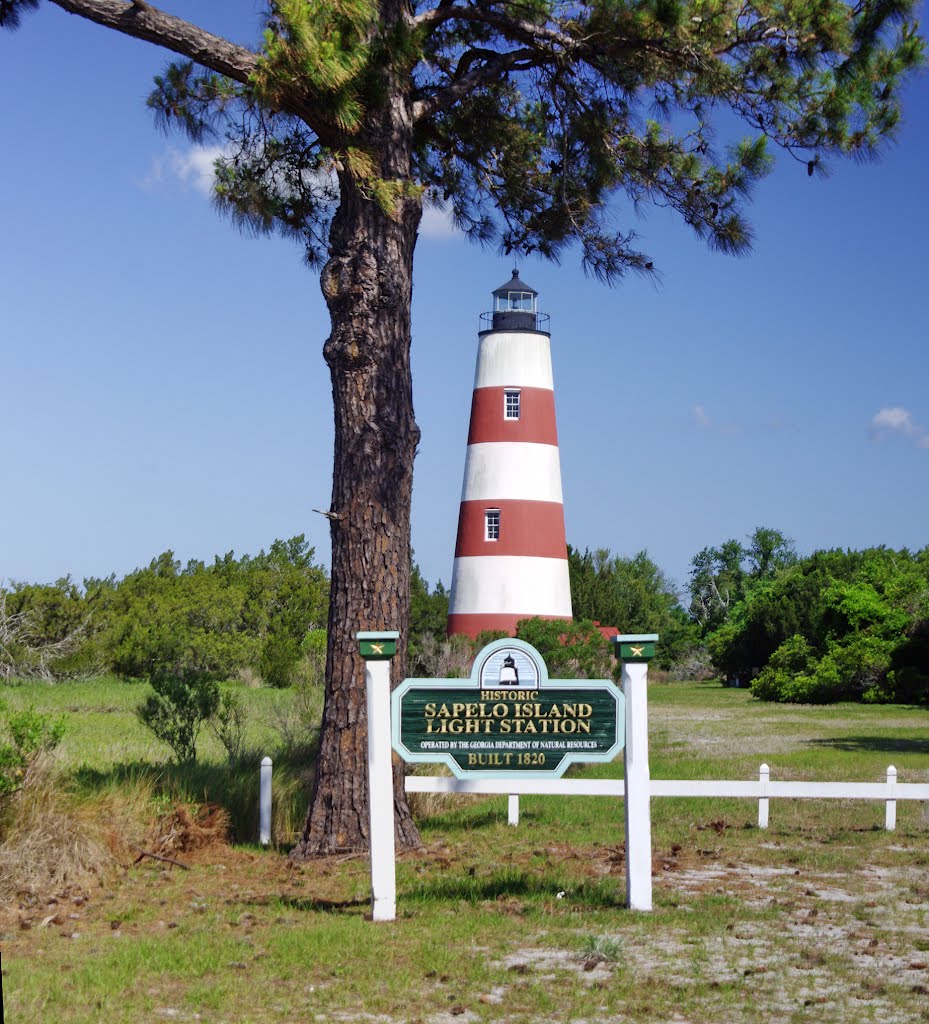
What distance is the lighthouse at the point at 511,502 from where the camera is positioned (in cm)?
3272

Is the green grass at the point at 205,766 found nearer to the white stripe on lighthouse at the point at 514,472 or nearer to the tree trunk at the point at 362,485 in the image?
the tree trunk at the point at 362,485

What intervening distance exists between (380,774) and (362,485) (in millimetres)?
3370

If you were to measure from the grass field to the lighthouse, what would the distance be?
18.7 m

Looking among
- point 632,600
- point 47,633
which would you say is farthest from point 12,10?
point 632,600

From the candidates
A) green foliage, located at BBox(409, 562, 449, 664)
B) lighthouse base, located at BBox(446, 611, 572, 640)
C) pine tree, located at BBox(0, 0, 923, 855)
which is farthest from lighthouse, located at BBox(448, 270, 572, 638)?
pine tree, located at BBox(0, 0, 923, 855)

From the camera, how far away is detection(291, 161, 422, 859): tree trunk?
1092 centimetres

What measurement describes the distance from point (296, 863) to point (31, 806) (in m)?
2.26

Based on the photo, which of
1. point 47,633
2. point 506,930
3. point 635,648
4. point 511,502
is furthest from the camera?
point 511,502

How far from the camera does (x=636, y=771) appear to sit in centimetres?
883

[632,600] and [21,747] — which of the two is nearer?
[21,747]

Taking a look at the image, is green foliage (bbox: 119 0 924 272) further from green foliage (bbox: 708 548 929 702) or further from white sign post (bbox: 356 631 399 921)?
green foliage (bbox: 708 548 929 702)

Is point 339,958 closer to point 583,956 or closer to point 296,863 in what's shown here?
point 583,956

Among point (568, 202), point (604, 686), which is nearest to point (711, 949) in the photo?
point (604, 686)

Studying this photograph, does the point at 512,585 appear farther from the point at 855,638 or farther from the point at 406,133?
the point at 406,133
